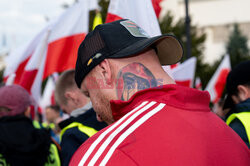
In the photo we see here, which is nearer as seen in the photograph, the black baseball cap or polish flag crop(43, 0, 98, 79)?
the black baseball cap

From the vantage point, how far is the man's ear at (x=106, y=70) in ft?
4.73

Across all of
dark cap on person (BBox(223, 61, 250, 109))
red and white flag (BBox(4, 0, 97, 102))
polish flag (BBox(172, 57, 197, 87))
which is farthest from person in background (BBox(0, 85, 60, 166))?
polish flag (BBox(172, 57, 197, 87))

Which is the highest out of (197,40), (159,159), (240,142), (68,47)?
(159,159)

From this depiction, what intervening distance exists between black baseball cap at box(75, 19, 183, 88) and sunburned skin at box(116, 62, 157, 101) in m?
0.07

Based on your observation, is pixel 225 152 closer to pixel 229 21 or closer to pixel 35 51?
pixel 35 51

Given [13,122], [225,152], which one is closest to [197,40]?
[13,122]

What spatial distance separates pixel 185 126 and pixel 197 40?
2351cm

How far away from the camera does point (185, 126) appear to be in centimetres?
117

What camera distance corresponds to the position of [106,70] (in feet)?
4.75

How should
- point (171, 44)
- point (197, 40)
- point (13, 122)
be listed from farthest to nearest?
point (197, 40) < point (13, 122) < point (171, 44)

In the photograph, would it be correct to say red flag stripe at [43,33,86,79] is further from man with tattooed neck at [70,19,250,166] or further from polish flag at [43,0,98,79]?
man with tattooed neck at [70,19,250,166]

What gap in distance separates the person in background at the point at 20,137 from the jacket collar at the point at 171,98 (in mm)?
2105

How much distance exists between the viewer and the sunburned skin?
1.41 metres

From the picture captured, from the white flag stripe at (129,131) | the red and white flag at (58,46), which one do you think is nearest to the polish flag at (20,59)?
the red and white flag at (58,46)
